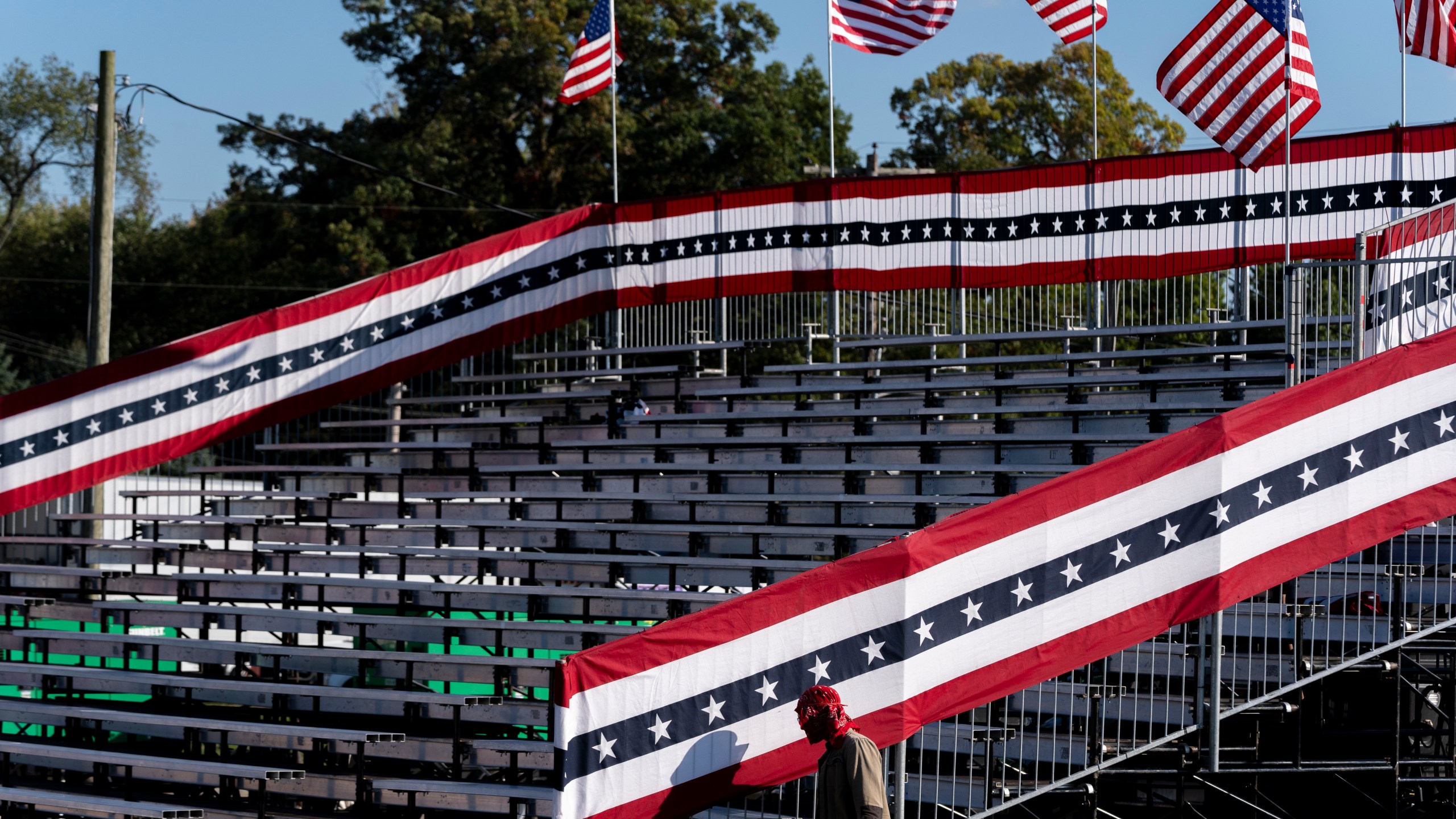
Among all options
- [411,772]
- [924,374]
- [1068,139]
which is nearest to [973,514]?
[411,772]

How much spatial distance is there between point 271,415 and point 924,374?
5802mm

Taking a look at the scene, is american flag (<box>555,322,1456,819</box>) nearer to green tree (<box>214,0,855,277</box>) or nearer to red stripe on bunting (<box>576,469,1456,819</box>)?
red stripe on bunting (<box>576,469,1456,819</box>)

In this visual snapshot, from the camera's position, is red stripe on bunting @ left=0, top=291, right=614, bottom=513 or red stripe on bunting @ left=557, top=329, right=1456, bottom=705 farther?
red stripe on bunting @ left=0, top=291, right=614, bottom=513

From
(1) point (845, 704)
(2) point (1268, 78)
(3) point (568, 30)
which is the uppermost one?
(3) point (568, 30)

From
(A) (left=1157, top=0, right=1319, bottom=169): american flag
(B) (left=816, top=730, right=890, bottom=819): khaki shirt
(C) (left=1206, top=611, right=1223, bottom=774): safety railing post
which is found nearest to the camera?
(B) (left=816, top=730, right=890, bottom=819): khaki shirt

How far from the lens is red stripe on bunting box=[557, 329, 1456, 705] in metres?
5.95

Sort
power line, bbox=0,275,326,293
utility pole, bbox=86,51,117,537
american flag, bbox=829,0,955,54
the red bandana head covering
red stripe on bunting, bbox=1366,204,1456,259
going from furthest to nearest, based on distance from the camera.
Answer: power line, bbox=0,275,326,293
utility pole, bbox=86,51,117,537
american flag, bbox=829,0,955,54
red stripe on bunting, bbox=1366,204,1456,259
the red bandana head covering

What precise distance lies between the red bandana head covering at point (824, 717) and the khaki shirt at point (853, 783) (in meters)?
0.04

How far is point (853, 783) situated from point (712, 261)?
30.7ft

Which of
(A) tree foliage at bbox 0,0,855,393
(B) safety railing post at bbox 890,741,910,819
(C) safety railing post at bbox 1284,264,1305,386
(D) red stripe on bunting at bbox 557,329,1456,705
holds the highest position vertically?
(A) tree foliage at bbox 0,0,855,393

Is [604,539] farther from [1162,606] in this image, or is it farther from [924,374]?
[1162,606]

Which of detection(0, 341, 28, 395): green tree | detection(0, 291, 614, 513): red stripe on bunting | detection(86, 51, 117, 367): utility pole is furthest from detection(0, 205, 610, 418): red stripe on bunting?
detection(0, 341, 28, 395): green tree

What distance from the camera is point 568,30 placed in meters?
36.8

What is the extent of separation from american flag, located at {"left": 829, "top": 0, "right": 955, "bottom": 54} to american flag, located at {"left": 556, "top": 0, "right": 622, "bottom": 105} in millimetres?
2313
